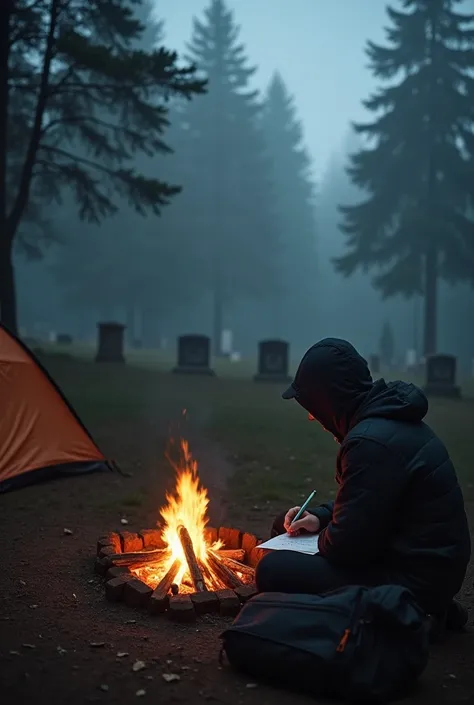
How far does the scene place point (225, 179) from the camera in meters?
41.5

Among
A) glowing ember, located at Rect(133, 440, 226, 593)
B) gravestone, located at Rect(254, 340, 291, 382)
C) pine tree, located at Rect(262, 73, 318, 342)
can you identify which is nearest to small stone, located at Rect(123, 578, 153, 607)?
glowing ember, located at Rect(133, 440, 226, 593)

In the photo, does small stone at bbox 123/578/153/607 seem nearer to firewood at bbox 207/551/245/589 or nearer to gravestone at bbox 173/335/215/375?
firewood at bbox 207/551/245/589

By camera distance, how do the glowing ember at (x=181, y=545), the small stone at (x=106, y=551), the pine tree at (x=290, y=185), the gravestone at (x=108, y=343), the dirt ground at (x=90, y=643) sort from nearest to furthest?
the dirt ground at (x=90, y=643)
the glowing ember at (x=181, y=545)
the small stone at (x=106, y=551)
the gravestone at (x=108, y=343)
the pine tree at (x=290, y=185)

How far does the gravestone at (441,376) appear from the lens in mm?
19375

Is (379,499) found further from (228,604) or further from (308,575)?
(228,604)

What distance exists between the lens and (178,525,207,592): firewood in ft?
14.3

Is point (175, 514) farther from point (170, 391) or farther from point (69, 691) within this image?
point (170, 391)

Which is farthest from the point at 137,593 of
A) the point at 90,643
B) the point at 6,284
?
the point at 6,284

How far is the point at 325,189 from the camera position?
238 feet

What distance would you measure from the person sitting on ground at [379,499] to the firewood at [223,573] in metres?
0.70

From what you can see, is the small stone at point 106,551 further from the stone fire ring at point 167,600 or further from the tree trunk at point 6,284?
the tree trunk at point 6,284

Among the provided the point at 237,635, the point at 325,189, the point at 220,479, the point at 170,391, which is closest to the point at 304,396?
the point at 237,635

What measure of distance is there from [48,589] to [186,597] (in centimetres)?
103

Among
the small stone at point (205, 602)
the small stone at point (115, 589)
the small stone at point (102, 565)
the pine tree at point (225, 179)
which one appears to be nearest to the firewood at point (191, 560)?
the small stone at point (205, 602)
